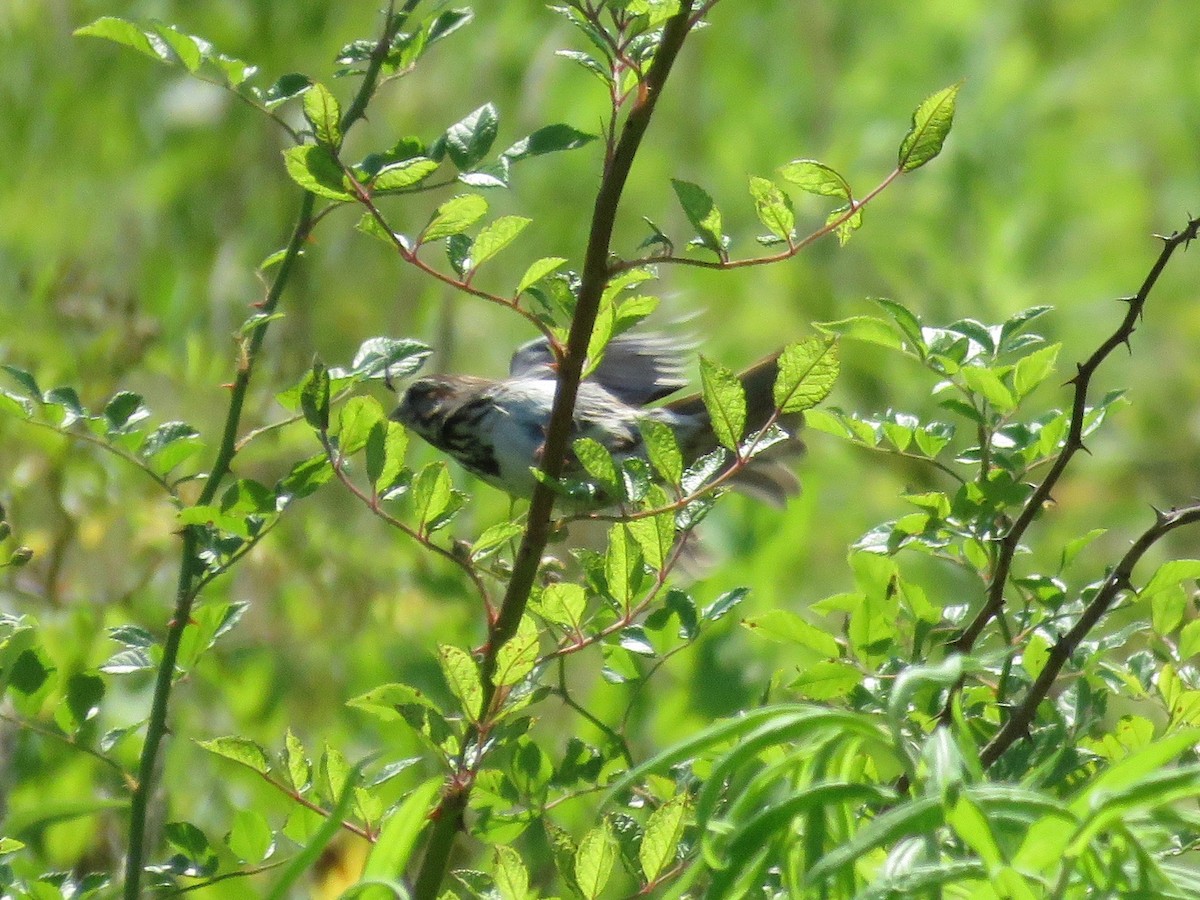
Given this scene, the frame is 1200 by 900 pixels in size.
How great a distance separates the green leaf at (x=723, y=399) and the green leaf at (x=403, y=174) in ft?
0.76

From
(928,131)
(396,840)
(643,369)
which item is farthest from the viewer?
(643,369)

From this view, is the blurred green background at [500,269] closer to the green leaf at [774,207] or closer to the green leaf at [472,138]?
the green leaf at [472,138]

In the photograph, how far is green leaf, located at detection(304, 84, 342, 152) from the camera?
1145 millimetres

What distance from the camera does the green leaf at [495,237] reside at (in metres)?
1.18

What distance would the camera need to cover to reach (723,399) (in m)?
1.19

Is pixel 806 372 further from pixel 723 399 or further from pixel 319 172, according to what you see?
pixel 319 172

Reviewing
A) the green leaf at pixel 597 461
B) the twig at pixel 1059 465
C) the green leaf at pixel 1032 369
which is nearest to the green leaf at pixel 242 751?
the green leaf at pixel 597 461

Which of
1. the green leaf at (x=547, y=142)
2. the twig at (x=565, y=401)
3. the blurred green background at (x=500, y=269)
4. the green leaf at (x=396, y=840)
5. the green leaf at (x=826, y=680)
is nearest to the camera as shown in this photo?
the green leaf at (x=396, y=840)

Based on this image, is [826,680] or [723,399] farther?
[826,680]

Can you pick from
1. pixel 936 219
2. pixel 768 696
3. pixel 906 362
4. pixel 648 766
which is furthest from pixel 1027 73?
pixel 648 766

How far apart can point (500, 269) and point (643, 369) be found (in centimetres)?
159

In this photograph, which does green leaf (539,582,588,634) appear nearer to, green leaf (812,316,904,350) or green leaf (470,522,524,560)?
green leaf (470,522,524,560)

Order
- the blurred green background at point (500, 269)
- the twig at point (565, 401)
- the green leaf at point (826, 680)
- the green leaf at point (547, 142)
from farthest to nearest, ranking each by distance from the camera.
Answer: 1. the blurred green background at point (500, 269)
2. the green leaf at point (826, 680)
3. the green leaf at point (547, 142)
4. the twig at point (565, 401)

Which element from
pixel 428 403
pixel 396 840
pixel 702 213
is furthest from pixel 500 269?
pixel 396 840
